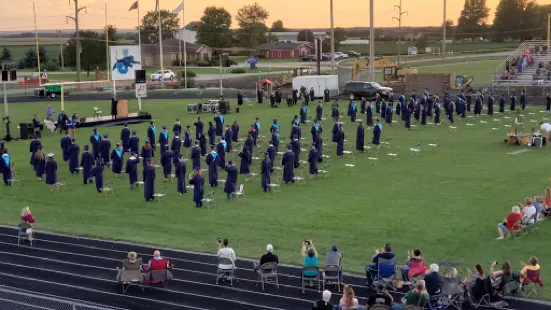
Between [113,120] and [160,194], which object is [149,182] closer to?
[160,194]

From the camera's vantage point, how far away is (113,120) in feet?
140

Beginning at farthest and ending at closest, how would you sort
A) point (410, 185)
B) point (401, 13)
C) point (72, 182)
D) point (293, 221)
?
point (401, 13)
point (72, 182)
point (410, 185)
point (293, 221)

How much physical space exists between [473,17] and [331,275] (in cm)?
13100

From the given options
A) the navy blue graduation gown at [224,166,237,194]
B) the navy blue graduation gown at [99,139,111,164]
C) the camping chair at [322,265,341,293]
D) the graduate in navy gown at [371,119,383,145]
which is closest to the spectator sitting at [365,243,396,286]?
the camping chair at [322,265,341,293]

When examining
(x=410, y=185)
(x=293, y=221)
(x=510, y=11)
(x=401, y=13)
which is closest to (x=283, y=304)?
(x=293, y=221)

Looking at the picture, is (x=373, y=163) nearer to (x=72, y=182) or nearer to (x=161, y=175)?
(x=161, y=175)

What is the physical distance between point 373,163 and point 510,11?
10282 cm

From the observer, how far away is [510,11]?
12331cm

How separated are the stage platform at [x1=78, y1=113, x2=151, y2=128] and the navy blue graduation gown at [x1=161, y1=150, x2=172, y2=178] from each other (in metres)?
15.9

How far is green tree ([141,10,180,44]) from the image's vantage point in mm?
134000

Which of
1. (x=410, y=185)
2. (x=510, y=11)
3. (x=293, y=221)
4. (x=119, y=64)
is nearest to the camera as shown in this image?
(x=293, y=221)

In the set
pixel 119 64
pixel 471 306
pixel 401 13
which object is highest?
pixel 401 13

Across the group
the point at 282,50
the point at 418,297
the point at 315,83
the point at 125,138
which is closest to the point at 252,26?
the point at 282,50

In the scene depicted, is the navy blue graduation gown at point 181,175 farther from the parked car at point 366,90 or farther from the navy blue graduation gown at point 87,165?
the parked car at point 366,90
